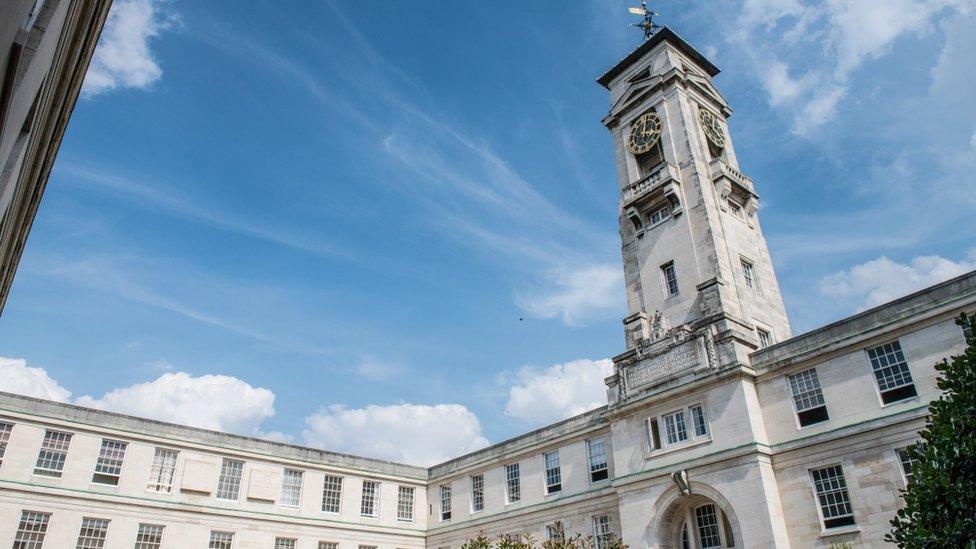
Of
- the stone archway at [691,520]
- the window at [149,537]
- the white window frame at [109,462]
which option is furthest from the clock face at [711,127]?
the window at [149,537]

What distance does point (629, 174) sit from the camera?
116 feet

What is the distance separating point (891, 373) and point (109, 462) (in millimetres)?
32837

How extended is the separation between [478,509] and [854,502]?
65.7 ft

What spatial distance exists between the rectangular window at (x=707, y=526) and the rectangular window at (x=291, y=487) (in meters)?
20.9

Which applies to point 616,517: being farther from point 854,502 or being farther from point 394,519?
point 394,519

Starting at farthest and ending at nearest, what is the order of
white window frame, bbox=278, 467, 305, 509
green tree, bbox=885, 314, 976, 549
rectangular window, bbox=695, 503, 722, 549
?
white window frame, bbox=278, 467, 305, 509 → rectangular window, bbox=695, 503, 722, 549 → green tree, bbox=885, 314, 976, 549

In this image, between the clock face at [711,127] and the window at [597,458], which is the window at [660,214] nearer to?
the clock face at [711,127]

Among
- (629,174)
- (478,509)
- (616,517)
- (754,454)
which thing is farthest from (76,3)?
(478,509)

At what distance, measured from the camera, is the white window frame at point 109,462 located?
30.2 metres

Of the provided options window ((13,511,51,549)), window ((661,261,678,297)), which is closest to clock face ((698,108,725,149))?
window ((661,261,678,297))

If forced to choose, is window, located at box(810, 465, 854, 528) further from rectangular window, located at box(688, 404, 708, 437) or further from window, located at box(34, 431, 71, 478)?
window, located at box(34, 431, 71, 478)

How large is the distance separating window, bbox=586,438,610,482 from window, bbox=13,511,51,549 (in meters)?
24.1

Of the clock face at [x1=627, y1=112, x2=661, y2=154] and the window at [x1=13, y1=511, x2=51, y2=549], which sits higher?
the clock face at [x1=627, y1=112, x2=661, y2=154]

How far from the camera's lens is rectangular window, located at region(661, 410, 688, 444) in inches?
1037
